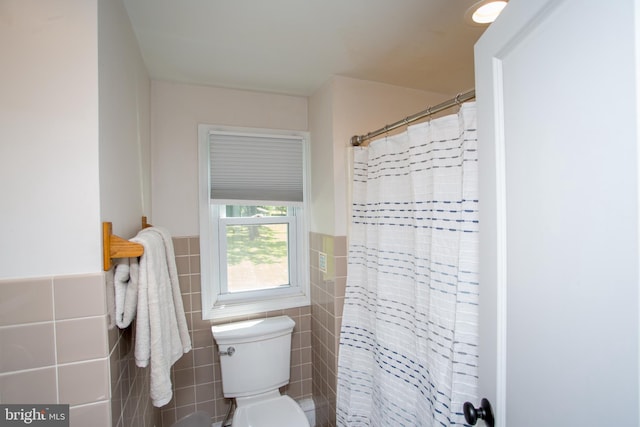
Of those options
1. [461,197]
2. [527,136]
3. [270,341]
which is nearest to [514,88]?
[527,136]

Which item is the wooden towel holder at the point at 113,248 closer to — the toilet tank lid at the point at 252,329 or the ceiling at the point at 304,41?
the ceiling at the point at 304,41

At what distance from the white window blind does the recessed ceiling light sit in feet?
3.78

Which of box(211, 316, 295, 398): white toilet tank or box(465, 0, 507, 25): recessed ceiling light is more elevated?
box(465, 0, 507, 25): recessed ceiling light

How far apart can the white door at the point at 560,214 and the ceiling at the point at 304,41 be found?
0.52 meters

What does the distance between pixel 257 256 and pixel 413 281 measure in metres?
1.13

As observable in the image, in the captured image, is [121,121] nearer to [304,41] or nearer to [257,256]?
[304,41]

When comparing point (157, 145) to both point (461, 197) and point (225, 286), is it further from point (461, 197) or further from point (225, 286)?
point (461, 197)

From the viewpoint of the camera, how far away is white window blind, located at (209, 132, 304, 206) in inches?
70.5

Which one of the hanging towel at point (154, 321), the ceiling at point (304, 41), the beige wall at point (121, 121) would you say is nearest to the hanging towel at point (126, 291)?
the hanging towel at point (154, 321)

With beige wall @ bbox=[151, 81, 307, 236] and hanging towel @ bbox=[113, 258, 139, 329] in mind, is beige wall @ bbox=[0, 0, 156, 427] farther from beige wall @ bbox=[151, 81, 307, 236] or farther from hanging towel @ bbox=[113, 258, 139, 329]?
beige wall @ bbox=[151, 81, 307, 236]

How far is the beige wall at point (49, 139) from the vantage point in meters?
0.72

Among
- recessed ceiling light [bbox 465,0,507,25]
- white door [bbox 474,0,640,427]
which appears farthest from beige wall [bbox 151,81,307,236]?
white door [bbox 474,0,640,427]

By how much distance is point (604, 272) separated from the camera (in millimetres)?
455

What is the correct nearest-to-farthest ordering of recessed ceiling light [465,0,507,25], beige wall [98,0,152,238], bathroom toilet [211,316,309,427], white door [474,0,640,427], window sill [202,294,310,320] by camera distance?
white door [474,0,640,427], beige wall [98,0,152,238], recessed ceiling light [465,0,507,25], bathroom toilet [211,316,309,427], window sill [202,294,310,320]
